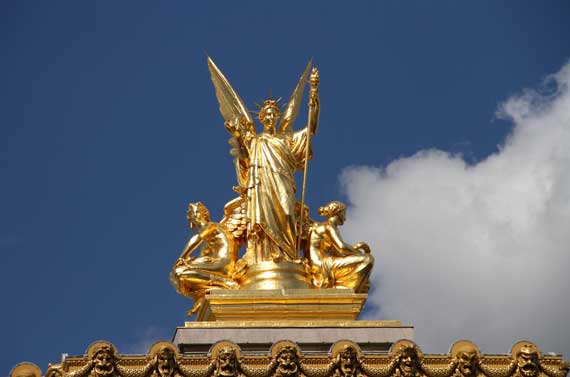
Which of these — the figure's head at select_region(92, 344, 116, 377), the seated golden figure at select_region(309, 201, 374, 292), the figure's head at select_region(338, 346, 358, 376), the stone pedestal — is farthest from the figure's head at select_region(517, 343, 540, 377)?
the figure's head at select_region(92, 344, 116, 377)

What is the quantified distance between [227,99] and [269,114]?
133 centimetres

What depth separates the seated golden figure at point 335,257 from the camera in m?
38.4

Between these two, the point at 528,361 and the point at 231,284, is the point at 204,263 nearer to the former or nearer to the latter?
the point at 231,284

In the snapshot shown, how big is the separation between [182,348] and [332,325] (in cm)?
343

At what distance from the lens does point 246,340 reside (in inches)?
1380

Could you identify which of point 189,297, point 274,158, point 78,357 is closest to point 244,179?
point 274,158

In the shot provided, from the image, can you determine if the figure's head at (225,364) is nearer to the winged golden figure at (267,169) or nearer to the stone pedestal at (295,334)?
the stone pedestal at (295,334)

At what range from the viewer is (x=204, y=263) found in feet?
127

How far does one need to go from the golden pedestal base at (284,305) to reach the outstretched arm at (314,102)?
18.0 ft

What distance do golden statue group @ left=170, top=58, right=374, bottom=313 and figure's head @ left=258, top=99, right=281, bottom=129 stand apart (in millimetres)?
26

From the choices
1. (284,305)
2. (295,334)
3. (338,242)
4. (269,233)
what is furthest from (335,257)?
(295,334)

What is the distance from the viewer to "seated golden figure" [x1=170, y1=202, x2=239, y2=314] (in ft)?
126

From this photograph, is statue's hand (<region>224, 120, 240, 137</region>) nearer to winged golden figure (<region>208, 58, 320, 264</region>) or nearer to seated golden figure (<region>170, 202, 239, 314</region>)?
winged golden figure (<region>208, 58, 320, 264</region>)

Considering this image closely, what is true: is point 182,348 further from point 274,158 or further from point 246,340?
point 274,158
